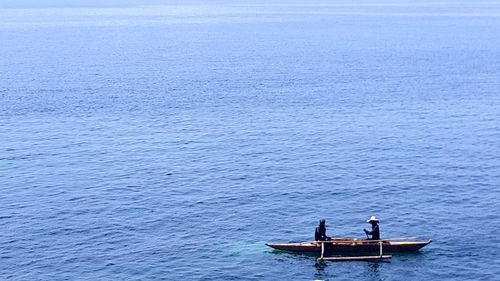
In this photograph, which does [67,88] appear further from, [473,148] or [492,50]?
[492,50]

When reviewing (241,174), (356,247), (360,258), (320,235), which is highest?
(241,174)

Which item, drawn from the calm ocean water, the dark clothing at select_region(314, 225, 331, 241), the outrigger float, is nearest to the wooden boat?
the outrigger float

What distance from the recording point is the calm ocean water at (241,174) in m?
57.4

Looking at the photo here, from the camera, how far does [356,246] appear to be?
5653 cm

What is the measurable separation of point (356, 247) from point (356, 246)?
0.36 feet

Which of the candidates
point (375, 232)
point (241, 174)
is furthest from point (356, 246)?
point (241, 174)

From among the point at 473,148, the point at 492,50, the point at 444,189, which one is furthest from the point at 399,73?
the point at 444,189

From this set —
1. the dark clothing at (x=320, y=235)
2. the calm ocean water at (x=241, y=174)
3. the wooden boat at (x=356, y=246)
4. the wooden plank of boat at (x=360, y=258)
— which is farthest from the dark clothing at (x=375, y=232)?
the dark clothing at (x=320, y=235)

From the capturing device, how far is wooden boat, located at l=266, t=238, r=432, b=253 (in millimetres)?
56500

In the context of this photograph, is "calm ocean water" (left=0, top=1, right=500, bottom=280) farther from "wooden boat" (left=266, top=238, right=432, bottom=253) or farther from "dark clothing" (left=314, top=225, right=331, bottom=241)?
"dark clothing" (left=314, top=225, right=331, bottom=241)

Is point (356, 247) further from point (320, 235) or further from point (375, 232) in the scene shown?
point (320, 235)

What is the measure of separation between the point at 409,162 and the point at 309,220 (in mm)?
23796

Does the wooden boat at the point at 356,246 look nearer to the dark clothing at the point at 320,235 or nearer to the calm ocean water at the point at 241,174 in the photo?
the dark clothing at the point at 320,235

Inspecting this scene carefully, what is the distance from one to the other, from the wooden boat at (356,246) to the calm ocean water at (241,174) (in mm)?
789
